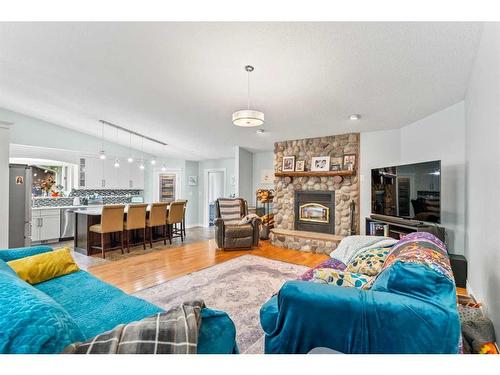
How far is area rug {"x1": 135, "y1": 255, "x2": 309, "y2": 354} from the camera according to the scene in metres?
2.10

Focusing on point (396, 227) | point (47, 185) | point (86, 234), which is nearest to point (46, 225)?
point (47, 185)

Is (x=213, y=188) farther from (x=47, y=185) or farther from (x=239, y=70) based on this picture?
(x=239, y=70)

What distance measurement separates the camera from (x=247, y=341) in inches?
75.0

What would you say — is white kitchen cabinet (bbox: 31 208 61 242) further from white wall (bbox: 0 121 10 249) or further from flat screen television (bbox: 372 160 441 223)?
flat screen television (bbox: 372 160 441 223)

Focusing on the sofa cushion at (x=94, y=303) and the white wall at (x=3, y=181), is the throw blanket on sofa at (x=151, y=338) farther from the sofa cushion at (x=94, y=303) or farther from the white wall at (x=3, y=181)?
the white wall at (x=3, y=181)

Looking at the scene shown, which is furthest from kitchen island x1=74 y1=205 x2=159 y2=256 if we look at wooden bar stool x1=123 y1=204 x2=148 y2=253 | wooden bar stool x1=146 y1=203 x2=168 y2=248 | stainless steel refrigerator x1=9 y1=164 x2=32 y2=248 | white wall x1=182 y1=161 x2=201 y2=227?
white wall x1=182 y1=161 x2=201 y2=227

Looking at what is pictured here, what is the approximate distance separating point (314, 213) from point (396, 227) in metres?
1.75

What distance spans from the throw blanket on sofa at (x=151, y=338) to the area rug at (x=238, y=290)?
124cm

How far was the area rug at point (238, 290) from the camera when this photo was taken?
6.90 feet

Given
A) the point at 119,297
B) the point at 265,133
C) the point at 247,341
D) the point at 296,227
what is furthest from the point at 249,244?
the point at 119,297

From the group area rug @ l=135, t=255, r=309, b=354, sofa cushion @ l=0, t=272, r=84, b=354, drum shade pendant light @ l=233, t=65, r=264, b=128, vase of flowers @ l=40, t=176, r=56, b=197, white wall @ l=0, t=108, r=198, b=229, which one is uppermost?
white wall @ l=0, t=108, r=198, b=229

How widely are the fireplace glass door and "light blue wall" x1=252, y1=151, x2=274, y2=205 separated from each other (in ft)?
4.72

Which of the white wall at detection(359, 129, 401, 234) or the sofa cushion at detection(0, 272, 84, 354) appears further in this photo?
the white wall at detection(359, 129, 401, 234)
